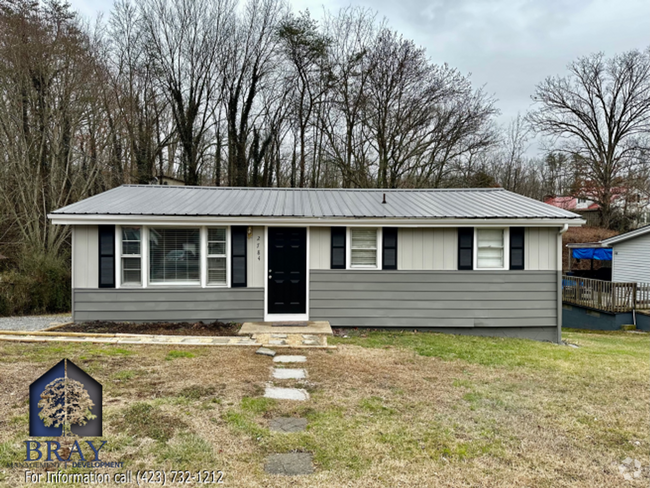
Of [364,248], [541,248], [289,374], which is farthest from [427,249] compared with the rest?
[289,374]

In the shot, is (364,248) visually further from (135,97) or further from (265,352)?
(135,97)

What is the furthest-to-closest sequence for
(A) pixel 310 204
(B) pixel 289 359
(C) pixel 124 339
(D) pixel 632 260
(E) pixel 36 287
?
(D) pixel 632 260 → (E) pixel 36 287 → (A) pixel 310 204 → (C) pixel 124 339 → (B) pixel 289 359

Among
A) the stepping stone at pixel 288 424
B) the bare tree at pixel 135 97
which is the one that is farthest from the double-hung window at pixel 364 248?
the bare tree at pixel 135 97

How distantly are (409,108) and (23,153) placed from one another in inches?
587

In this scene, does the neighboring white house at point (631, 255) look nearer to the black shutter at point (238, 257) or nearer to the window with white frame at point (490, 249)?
the window with white frame at point (490, 249)

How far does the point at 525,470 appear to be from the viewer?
2596 millimetres

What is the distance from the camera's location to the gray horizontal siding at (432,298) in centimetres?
741

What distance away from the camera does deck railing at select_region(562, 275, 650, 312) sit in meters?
12.2

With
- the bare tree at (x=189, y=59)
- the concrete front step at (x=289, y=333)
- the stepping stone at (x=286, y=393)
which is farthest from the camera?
the bare tree at (x=189, y=59)

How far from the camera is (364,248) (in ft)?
24.5

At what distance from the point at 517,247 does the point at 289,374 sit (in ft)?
18.0

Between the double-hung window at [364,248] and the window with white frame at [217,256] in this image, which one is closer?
the window with white frame at [217,256]

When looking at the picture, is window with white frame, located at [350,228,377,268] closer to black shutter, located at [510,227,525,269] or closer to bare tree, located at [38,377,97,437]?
black shutter, located at [510,227,525,269]

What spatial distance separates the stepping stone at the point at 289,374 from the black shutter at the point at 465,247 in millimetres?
4330
